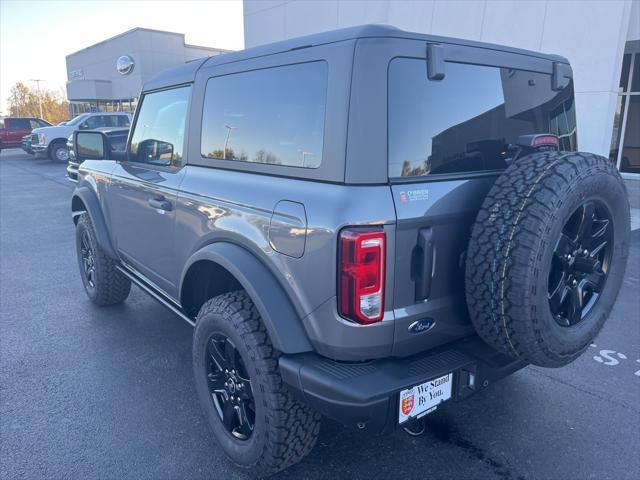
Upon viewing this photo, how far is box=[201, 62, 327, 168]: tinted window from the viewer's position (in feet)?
7.02

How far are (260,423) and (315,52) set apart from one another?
5.67 ft

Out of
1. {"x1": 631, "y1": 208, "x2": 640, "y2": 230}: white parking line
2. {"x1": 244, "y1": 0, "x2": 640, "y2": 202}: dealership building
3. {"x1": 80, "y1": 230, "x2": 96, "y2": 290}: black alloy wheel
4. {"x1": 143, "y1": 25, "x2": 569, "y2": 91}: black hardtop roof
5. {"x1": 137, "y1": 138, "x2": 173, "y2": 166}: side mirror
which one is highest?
{"x1": 244, "y1": 0, "x2": 640, "y2": 202}: dealership building

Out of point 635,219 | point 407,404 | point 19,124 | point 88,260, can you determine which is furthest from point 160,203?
point 19,124

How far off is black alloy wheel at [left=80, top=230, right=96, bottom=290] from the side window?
1.33 meters

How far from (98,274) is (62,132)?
18223 mm

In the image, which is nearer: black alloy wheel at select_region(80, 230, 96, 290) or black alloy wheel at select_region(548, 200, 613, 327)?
black alloy wheel at select_region(548, 200, 613, 327)

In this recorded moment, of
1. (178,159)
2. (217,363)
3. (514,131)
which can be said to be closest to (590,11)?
(514,131)

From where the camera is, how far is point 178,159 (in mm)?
3111

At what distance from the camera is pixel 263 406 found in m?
2.24

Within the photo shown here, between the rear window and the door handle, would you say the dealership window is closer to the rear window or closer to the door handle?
the rear window

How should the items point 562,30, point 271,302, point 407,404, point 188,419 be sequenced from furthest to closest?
point 562,30 < point 188,419 < point 271,302 < point 407,404

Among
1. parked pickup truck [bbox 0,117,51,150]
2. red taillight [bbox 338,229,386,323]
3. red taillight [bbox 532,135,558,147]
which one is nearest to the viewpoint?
red taillight [bbox 338,229,386,323]

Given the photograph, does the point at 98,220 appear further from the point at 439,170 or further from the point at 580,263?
the point at 580,263

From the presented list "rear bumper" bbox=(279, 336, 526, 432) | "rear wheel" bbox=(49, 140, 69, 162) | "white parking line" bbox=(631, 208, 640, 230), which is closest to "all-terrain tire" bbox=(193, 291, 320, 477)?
"rear bumper" bbox=(279, 336, 526, 432)
